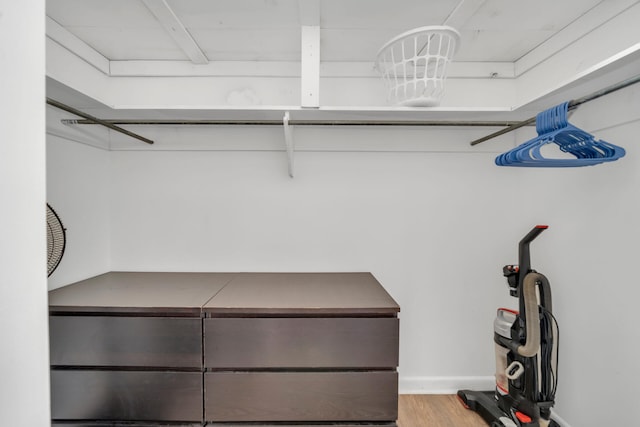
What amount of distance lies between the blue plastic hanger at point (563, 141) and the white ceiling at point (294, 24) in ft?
1.95

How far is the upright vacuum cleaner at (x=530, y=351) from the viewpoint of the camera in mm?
1330

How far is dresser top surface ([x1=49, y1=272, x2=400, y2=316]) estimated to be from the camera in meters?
1.16

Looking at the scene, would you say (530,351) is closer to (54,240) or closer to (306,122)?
(306,122)

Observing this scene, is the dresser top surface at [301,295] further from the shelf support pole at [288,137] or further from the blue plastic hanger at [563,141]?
the blue plastic hanger at [563,141]

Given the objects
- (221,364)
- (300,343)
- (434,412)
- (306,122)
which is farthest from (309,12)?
(434,412)

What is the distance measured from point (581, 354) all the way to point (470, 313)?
0.54 metres

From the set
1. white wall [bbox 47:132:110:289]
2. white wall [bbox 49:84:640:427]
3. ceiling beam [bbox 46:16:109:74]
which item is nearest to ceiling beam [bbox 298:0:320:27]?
white wall [bbox 49:84:640:427]

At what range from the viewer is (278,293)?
1.36m

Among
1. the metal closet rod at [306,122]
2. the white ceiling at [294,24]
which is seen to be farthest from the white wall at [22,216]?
the white ceiling at [294,24]

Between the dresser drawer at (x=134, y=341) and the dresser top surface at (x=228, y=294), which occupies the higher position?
the dresser top surface at (x=228, y=294)

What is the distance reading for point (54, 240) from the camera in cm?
140

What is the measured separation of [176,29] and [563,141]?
5.96 feet

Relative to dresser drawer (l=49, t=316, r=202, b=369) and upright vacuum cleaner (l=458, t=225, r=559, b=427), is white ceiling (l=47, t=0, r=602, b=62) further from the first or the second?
dresser drawer (l=49, t=316, r=202, b=369)

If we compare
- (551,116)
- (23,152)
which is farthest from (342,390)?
(551,116)
